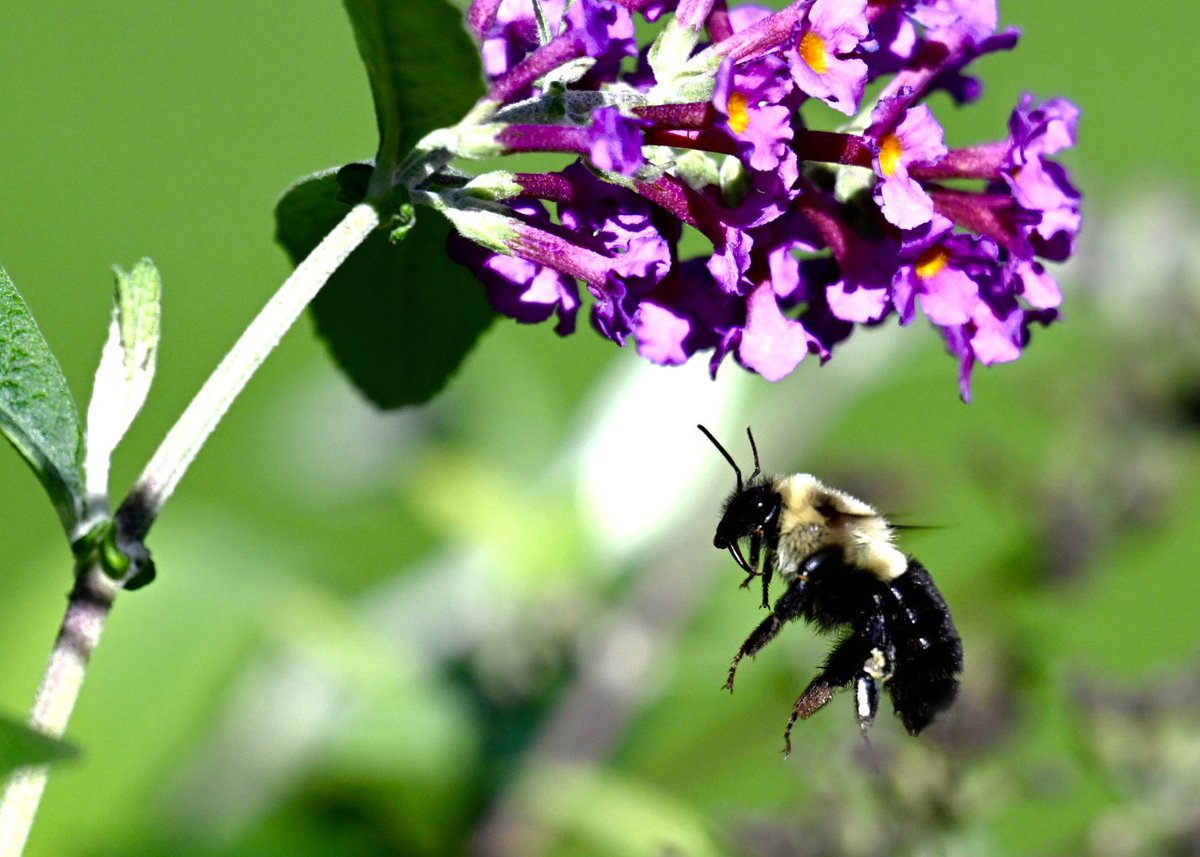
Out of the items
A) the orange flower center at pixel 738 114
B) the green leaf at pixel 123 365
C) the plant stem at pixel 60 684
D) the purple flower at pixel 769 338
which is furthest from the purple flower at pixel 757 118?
the plant stem at pixel 60 684

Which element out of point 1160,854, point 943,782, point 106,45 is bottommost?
point 106,45

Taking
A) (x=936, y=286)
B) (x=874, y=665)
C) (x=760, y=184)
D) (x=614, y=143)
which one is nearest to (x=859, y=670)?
(x=874, y=665)

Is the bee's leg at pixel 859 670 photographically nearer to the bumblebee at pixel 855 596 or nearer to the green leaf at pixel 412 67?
the bumblebee at pixel 855 596

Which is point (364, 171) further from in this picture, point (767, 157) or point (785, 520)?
point (785, 520)

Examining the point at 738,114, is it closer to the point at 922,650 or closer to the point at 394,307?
the point at 394,307

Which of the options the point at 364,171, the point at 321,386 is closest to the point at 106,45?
the point at 321,386

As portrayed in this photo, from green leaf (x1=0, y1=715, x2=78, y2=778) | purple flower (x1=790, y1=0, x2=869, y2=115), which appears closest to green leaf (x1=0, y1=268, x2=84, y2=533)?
green leaf (x1=0, y1=715, x2=78, y2=778)
